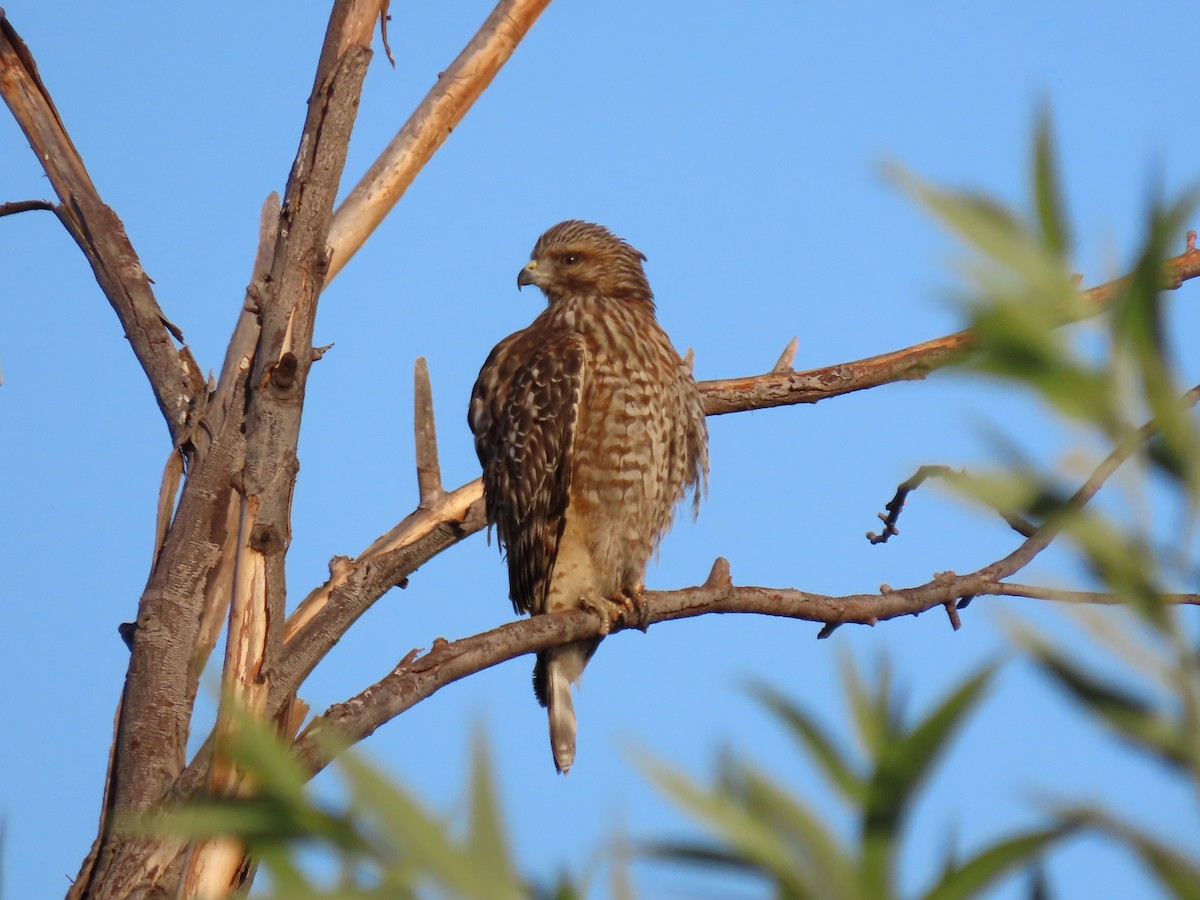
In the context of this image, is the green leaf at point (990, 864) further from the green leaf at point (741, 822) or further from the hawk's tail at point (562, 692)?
the hawk's tail at point (562, 692)

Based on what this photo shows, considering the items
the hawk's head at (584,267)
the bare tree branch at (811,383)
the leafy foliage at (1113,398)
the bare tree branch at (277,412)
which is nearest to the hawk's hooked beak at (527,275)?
the hawk's head at (584,267)

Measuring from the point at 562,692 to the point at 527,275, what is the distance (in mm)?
2002

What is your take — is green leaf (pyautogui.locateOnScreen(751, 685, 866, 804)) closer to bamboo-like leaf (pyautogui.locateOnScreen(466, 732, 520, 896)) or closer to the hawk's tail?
bamboo-like leaf (pyautogui.locateOnScreen(466, 732, 520, 896))

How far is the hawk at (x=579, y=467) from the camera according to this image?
5.45 m

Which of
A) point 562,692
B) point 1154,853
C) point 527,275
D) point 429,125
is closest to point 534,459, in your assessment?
point 562,692

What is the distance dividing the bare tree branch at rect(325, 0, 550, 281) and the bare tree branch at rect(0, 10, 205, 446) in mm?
869

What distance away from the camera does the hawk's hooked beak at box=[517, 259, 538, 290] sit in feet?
21.1

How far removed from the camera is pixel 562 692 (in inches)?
224

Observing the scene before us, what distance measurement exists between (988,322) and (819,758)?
304 mm

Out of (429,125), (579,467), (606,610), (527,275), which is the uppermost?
(429,125)

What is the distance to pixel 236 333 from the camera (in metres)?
5.69

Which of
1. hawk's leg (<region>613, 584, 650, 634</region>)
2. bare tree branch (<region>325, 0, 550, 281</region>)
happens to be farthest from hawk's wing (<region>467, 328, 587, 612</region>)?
bare tree branch (<region>325, 0, 550, 281</region>)

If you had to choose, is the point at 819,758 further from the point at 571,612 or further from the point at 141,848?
the point at 571,612

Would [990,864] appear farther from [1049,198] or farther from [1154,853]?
[1049,198]
